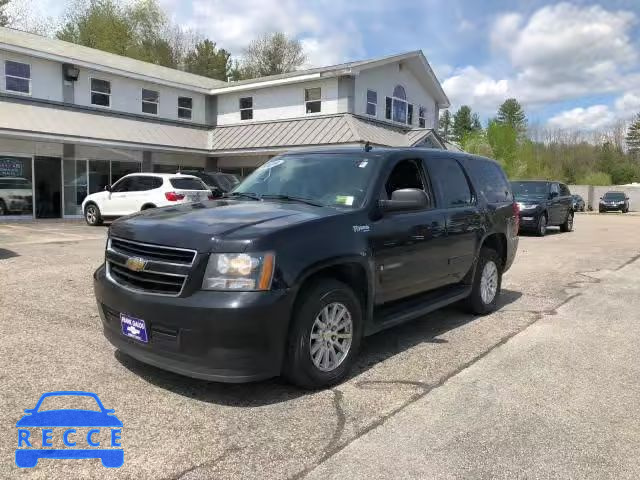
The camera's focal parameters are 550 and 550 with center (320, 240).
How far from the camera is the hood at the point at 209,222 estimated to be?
12.5 ft

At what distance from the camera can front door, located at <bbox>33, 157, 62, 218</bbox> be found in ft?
64.4

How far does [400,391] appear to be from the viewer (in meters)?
4.20

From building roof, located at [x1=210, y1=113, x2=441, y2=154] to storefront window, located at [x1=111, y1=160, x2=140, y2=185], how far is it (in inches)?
153

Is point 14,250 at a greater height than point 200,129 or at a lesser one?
lesser

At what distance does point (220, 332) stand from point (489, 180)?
463 cm

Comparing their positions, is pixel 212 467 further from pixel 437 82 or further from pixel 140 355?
Result: pixel 437 82

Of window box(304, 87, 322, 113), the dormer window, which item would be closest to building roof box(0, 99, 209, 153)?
window box(304, 87, 322, 113)

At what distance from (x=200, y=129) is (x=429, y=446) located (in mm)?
24607

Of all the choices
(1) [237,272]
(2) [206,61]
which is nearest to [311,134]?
(1) [237,272]

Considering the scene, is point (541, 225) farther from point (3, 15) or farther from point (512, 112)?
point (512, 112)

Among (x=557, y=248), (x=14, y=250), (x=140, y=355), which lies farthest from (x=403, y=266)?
(x=557, y=248)

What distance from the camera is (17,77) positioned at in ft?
64.2

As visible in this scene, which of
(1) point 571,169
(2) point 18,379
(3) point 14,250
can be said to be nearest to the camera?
(2) point 18,379

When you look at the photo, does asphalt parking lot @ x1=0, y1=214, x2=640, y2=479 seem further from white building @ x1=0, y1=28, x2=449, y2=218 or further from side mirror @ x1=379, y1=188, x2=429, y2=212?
white building @ x1=0, y1=28, x2=449, y2=218
